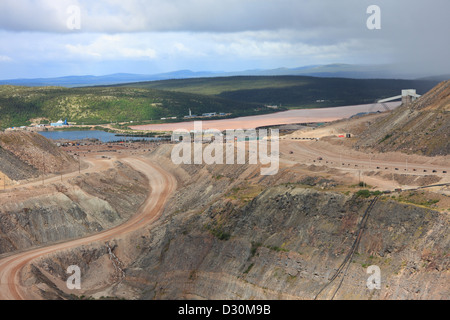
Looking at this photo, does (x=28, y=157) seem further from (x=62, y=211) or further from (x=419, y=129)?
(x=419, y=129)

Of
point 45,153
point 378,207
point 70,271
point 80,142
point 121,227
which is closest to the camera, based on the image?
point 378,207

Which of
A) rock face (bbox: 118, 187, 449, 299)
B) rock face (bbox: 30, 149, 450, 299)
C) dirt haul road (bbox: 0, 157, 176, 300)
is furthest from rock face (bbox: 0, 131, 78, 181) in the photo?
rock face (bbox: 118, 187, 449, 299)

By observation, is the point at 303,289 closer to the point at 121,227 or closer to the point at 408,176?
the point at 408,176

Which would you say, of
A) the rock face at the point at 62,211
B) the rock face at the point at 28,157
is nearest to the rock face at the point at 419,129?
the rock face at the point at 62,211

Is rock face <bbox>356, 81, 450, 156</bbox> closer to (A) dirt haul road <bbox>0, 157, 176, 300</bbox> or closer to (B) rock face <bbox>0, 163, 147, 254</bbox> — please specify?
(A) dirt haul road <bbox>0, 157, 176, 300</bbox>

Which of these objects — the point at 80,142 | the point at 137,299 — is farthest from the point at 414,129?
the point at 80,142

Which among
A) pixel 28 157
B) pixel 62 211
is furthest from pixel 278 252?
pixel 28 157
